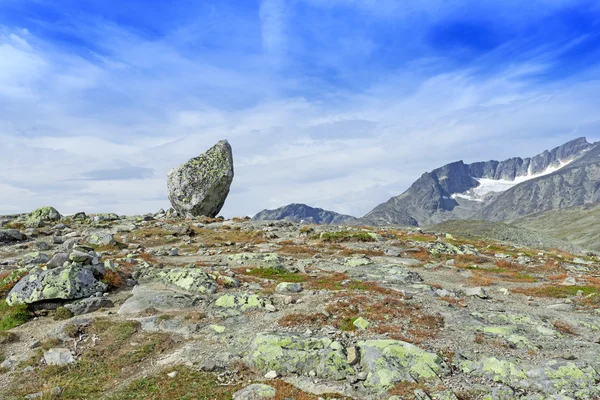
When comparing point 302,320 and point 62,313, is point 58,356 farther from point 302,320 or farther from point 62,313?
point 302,320

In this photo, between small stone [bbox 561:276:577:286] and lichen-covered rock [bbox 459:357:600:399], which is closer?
lichen-covered rock [bbox 459:357:600:399]

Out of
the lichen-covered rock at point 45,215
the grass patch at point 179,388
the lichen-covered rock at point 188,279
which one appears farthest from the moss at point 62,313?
the lichen-covered rock at point 45,215

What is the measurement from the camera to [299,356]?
13.5m

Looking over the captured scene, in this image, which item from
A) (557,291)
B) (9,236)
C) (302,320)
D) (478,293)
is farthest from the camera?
(9,236)

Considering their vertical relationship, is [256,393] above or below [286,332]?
below

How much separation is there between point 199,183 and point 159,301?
40463 mm

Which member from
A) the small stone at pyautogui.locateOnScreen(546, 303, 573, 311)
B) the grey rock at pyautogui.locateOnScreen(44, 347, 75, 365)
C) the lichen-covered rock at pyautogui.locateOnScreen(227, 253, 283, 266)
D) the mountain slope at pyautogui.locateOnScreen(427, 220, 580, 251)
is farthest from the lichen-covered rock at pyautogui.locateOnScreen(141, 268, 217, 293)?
the mountain slope at pyautogui.locateOnScreen(427, 220, 580, 251)

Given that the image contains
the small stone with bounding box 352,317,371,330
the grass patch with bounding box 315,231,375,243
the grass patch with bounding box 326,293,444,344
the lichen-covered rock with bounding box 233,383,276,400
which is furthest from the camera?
the grass patch with bounding box 315,231,375,243

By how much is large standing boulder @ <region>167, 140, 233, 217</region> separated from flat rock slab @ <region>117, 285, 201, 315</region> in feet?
126

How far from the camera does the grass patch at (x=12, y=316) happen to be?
56.6ft

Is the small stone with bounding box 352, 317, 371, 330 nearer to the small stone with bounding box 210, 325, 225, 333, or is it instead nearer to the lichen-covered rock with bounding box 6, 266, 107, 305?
the small stone with bounding box 210, 325, 225, 333

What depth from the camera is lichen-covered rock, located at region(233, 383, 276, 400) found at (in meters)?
11.3

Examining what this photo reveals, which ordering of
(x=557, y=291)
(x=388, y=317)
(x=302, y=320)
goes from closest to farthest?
(x=302, y=320)
(x=388, y=317)
(x=557, y=291)

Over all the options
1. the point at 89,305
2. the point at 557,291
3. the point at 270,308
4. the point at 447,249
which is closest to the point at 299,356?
the point at 270,308
